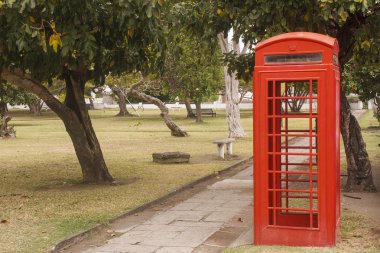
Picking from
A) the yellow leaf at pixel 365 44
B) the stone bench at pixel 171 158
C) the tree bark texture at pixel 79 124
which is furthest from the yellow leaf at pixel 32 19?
the stone bench at pixel 171 158

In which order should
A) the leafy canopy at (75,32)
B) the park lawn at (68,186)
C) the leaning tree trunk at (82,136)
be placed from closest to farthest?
the park lawn at (68,186)
the leafy canopy at (75,32)
the leaning tree trunk at (82,136)

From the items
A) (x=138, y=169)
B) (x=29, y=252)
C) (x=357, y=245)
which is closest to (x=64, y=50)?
(x=29, y=252)

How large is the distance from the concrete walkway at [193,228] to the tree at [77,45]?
286 centimetres

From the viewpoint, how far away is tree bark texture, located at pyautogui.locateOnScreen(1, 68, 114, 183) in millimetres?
12602

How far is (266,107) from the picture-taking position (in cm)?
689

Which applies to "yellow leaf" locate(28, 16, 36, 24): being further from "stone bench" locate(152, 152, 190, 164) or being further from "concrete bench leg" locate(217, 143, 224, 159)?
"concrete bench leg" locate(217, 143, 224, 159)

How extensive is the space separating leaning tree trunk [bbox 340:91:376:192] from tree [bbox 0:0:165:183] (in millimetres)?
3978

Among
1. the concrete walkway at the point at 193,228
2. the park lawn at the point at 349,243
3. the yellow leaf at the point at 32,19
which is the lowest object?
the concrete walkway at the point at 193,228

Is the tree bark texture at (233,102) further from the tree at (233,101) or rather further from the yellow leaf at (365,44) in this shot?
the yellow leaf at (365,44)

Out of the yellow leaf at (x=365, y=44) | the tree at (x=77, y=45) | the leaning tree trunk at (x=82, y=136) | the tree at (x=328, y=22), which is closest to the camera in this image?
the tree at (x=77, y=45)

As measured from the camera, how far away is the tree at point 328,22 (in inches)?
380

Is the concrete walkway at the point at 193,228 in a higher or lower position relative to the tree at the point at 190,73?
lower

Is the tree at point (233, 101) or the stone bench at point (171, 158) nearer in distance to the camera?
the stone bench at point (171, 158)

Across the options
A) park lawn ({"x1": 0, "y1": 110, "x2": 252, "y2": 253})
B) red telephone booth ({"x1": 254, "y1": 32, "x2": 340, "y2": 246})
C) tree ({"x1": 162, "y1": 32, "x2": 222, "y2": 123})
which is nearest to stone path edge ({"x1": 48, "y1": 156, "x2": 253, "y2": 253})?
park lawn ({"x1": 0, "y1": 110, "x2": 252, "y2": 253})
